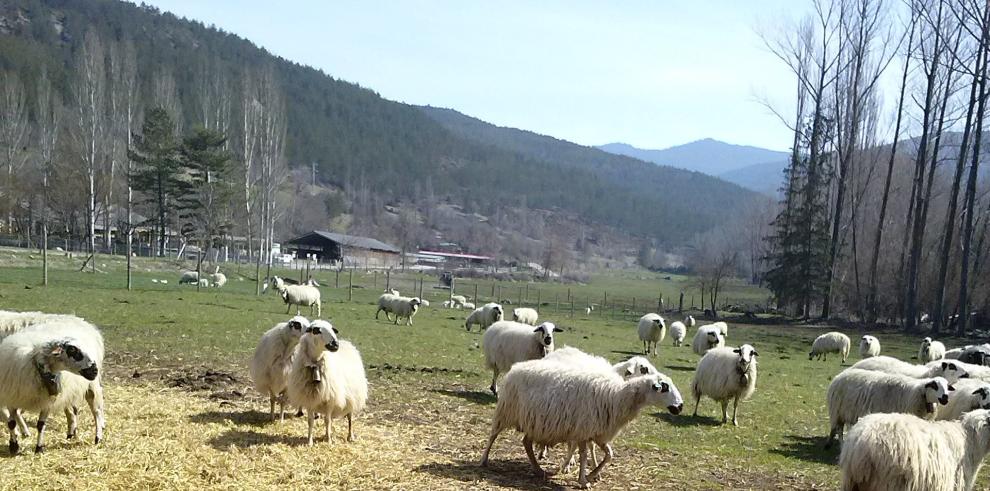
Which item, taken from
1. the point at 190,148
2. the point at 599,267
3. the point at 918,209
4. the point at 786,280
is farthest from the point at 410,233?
the point at 918,209

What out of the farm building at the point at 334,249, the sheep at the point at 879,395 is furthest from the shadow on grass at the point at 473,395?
the farm building at the point at 334,249

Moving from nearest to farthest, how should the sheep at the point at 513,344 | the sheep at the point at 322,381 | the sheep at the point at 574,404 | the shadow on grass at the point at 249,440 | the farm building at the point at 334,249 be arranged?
the sheep at the point at 574,404
the shadow on grass at the point at 249,440
the sheep at the point at 322,381
the sheep at the point at 513,344
the farm building at the point at 334,249

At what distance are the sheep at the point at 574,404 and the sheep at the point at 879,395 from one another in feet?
14.3

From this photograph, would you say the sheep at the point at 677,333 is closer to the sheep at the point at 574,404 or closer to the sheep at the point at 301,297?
the sheep at the point at 301,297

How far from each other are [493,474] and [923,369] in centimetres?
894

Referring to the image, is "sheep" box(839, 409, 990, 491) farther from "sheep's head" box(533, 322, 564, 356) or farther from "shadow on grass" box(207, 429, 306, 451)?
"shadow on grass" box(207, 429, 306, 451)

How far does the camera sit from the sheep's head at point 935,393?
10328 millimetres

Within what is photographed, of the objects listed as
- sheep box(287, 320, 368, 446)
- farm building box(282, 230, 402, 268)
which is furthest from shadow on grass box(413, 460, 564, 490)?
farm building box(282, 230, 402, 268)

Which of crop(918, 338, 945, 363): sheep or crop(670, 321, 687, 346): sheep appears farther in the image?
crop(670, 321, 687, 346): sheep

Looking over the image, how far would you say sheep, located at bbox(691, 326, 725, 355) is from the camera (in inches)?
908

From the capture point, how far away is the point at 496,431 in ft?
30.7

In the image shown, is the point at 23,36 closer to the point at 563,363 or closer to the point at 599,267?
the point at 599,267

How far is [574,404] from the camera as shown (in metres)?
8.94

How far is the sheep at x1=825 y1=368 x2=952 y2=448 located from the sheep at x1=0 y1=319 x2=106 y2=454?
38.2 feet
